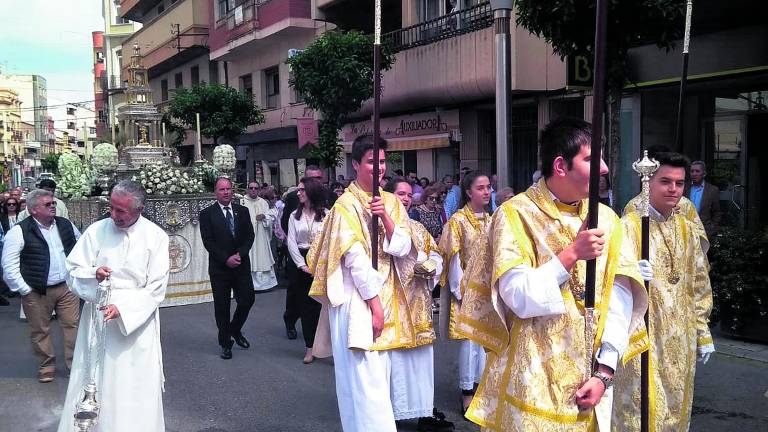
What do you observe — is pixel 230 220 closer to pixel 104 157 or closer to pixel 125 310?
pixel 125 310

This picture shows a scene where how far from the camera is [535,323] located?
9.64 feet

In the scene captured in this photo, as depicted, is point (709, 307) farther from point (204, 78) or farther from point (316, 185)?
point (204, 78)

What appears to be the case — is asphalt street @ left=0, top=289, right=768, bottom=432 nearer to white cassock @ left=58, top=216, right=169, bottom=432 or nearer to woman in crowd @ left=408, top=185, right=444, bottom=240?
white cassock @ left=58, top=216, right=169, bottom=432

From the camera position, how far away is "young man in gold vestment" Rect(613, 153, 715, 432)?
3.93 metres

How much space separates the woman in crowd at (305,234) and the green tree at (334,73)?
7525 mm

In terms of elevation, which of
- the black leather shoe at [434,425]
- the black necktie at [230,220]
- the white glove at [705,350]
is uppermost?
the black necktie at [230,220]

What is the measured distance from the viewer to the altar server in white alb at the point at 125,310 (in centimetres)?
456

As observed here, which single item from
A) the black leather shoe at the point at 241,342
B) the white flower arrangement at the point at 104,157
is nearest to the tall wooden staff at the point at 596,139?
the black leather shoe at the point at 241,342

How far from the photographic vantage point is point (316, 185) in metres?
8.28

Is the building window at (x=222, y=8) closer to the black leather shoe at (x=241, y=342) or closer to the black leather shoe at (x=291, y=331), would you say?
the black leather shoe at (x=291, y=331)

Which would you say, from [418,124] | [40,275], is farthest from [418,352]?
[418,124]

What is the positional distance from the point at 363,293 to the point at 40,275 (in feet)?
13.9

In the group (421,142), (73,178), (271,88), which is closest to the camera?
(73,178)

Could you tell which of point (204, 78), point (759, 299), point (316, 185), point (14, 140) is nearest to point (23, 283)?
point (316, 185)
